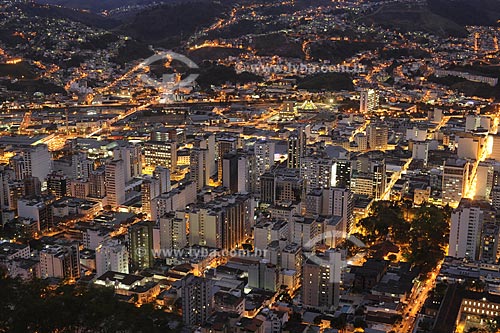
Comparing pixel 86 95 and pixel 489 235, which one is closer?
pixel 489 235

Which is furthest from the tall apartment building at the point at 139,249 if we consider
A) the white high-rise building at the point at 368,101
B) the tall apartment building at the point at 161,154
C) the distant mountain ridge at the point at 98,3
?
the distant mountain ridge at the point at 98,3

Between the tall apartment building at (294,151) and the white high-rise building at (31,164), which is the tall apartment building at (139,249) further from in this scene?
the tall apartment building at (294,151)

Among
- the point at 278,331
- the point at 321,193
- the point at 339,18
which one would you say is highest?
the point at 339,18

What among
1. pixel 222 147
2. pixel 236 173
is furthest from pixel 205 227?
pixel 222 147

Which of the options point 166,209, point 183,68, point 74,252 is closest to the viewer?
point 74,252

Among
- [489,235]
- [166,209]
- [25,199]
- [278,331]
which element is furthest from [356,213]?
[25,199]

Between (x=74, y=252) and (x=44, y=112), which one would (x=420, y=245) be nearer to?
(x=74, y=252)

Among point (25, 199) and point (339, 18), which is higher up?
point (339, 18)
